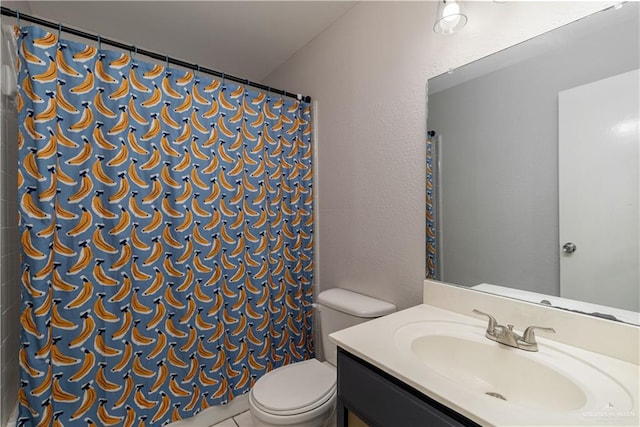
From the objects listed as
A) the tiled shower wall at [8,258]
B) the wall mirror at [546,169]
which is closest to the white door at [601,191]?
the wall mirror at [546,169]

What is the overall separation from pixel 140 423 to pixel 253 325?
26.8 inches

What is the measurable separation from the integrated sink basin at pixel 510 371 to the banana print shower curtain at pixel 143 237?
107 cm

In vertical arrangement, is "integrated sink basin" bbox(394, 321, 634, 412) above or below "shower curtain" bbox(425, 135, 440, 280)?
below

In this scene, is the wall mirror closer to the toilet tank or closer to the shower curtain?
the shower curtain

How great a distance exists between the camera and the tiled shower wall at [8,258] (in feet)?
3.92

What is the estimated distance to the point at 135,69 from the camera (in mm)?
1386

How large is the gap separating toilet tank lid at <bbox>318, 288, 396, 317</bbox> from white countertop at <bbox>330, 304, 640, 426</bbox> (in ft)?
0.95

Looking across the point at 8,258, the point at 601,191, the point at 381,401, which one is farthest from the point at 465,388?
the point at 8,258

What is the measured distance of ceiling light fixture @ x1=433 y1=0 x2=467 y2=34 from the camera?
1078 millimetres

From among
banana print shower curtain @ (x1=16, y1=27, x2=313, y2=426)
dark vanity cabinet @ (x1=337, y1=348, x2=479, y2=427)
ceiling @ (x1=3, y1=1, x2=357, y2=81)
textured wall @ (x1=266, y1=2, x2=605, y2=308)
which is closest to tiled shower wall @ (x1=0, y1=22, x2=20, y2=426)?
banana print shower curtain @ (x1=16, y1=27, x2=313, y2=426)

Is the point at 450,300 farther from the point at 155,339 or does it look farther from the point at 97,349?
the point at 97,349

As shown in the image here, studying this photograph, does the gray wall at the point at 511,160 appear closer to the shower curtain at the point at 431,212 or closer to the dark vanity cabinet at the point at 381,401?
the shower curtain at the point at 431,212

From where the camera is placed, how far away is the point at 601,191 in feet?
2.81

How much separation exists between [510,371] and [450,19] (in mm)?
1258
